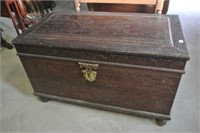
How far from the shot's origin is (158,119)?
1.15 m

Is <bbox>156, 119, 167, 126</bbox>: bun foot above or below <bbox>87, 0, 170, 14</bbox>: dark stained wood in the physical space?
below

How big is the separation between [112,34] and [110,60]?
18 centimetres

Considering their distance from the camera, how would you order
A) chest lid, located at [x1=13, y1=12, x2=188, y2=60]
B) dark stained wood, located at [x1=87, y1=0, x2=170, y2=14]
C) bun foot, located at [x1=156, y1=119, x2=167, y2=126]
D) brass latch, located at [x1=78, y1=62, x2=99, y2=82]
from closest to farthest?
1. chest lid, located at [x1=13, y1=12, x2=188, y2=60]
2. brass latch, located at [x1=78, y1=62, x2=99, y2=82]
3. bun foot, located at [x1=156, y1=119, x2=167, y2=126]
4. dark stained wood, located at [x1=87, y1=0, x2=170, y2=14]

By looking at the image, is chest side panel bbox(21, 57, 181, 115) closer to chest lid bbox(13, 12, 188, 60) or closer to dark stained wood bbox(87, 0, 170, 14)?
chest lid bbox(13, 12, 188, 60)

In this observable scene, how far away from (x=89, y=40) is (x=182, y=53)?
484mm

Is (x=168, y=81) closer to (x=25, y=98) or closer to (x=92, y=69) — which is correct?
(x=92, y=69)

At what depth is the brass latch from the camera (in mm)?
1039

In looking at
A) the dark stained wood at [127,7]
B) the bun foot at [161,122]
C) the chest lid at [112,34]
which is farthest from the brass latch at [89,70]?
the dark stained wood at [127,7]

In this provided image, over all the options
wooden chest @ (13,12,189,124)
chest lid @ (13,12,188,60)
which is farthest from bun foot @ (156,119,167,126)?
chest lid @ (13,12,188,60)

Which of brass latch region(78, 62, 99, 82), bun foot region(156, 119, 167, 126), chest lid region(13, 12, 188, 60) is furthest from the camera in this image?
bun foot region(156, 119, 167, 126)

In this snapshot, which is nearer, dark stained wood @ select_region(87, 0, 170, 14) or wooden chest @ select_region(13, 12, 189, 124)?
wooden chest @ select_region(13, 12, 189, 124)

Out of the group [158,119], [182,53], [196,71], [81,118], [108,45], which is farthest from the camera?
[196,71]

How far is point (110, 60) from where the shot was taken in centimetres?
99

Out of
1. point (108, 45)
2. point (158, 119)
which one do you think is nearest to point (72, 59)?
point (108, 45)
